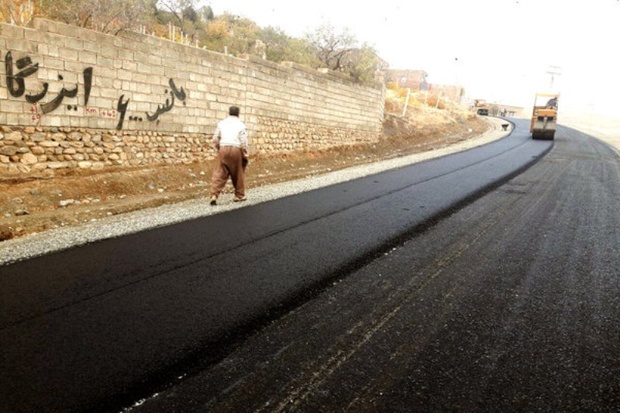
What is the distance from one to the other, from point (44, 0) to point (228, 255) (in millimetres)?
16043

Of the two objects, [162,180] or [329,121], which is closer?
[162,180]

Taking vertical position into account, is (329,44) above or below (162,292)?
above

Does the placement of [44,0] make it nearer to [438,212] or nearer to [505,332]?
[438,212]

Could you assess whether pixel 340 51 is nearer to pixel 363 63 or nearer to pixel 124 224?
pixel 363 63

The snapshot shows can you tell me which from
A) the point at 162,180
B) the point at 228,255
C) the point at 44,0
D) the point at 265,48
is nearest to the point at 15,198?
the point at 162,180

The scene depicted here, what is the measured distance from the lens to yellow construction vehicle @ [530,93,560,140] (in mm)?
26219

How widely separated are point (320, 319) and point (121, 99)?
8.22 meters

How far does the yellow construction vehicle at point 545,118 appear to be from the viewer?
2622 cm

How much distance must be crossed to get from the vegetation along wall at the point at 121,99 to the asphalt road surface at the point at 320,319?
13.7ft

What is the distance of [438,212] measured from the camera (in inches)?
281

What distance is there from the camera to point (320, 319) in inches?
132

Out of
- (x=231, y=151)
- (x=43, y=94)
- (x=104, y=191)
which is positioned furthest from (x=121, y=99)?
(x=231, y=151)

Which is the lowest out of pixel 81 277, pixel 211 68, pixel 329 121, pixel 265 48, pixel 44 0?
pixel 81 277

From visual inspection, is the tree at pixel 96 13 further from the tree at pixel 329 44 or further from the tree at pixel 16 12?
the tree at pixel 329 44
